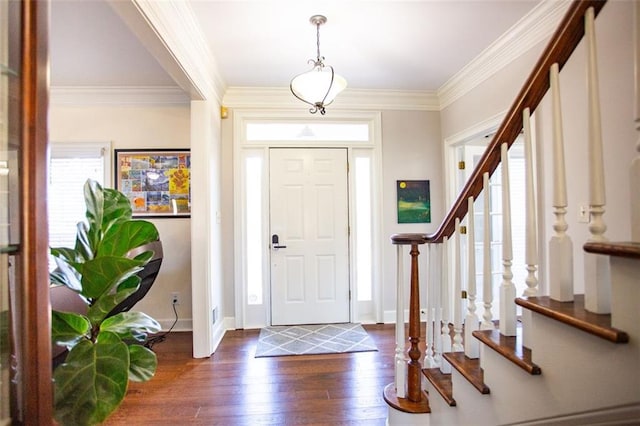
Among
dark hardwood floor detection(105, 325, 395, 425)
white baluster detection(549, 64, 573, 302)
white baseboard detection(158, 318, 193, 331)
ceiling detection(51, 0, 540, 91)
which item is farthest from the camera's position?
white baseboard detection(158, 318, 193, 331)

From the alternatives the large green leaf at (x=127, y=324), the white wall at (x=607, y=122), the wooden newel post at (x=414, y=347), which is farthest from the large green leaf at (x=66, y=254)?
the white wall at (x=607, y=122)

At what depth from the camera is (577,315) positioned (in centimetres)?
83

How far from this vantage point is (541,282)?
3.50ft

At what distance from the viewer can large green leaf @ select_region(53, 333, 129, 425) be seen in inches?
38.3

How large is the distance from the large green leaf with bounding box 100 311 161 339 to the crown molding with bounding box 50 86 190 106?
8.98ft

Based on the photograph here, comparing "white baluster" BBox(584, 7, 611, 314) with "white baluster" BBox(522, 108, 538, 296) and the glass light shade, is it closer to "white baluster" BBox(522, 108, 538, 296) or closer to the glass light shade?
"white baluster" BBox(522, 108, 538, 296)

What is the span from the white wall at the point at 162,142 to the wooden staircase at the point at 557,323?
2778mm

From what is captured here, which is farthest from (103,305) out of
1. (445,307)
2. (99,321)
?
(445,307)

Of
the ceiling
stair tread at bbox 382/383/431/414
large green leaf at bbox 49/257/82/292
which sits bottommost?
stair tread at bbox 382/383/431/414

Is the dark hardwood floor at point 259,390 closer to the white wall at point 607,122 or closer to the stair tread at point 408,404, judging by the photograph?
the stair tread at point 408,404

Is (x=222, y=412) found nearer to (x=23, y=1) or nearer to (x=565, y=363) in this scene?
(x=565, y=363)

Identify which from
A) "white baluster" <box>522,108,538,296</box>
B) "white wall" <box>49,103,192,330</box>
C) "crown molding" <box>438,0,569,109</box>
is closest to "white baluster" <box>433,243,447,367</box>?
"white baluster" <box>522,108,538,296</box>

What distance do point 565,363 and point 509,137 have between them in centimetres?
77

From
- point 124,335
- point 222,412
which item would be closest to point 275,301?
point 222,412
